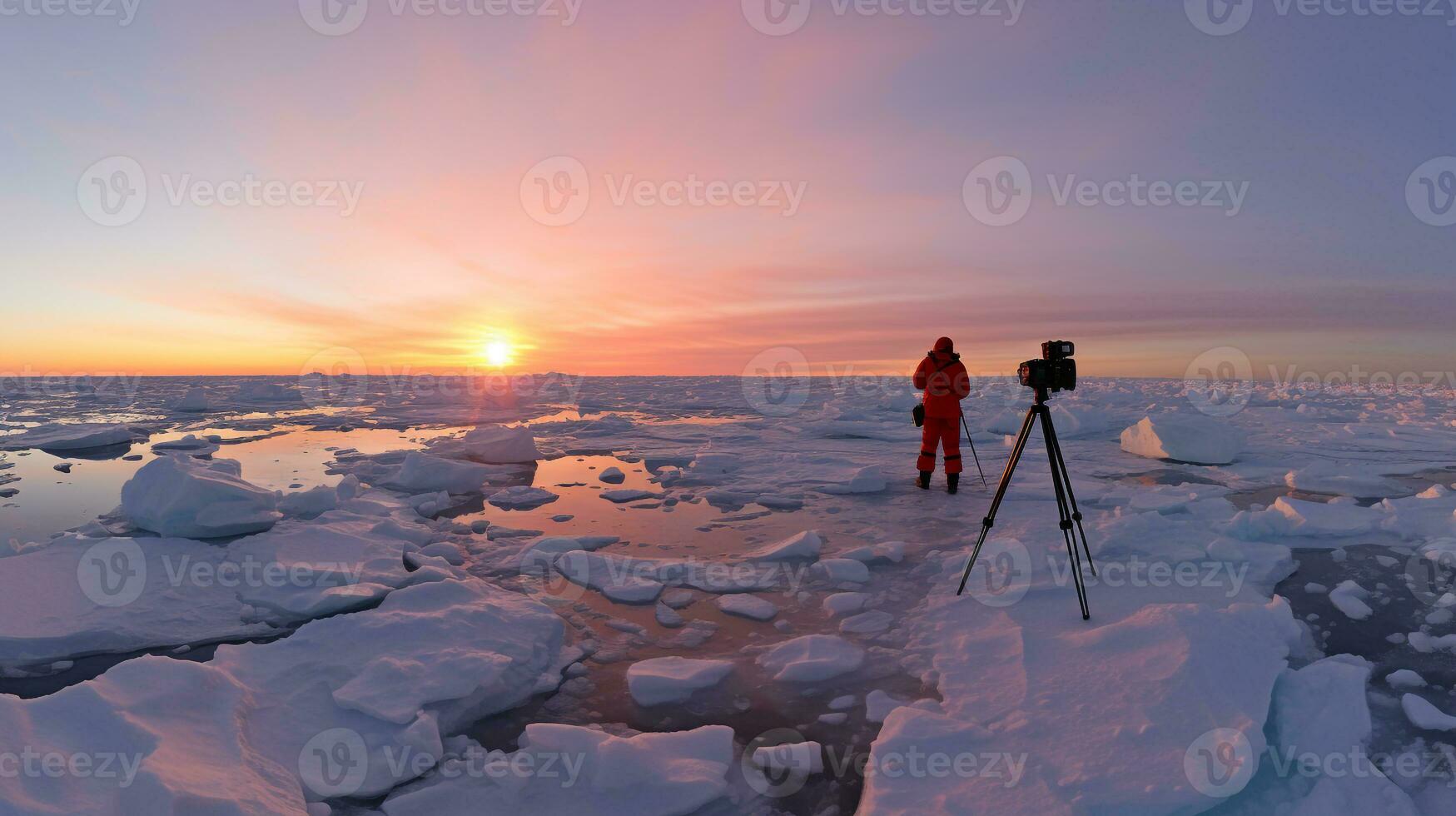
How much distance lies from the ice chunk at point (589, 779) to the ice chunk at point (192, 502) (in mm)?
4377

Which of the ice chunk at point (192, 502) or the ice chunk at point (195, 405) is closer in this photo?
the ice chunk at point (192, 502)

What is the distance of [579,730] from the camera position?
2.39m

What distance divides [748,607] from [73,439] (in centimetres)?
1551

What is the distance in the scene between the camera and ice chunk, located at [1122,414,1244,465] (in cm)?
937

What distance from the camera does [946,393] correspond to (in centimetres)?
698

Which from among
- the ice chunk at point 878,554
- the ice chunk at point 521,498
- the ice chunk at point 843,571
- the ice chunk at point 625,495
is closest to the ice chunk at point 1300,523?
the ice chunk at point 878,554

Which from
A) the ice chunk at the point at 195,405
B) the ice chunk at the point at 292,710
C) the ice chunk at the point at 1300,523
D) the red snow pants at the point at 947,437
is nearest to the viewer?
the ice chunk at the point at 292,710

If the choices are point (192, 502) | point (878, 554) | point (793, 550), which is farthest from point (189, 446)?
point (878, 554)

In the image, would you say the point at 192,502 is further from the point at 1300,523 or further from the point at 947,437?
the point at 1300,523

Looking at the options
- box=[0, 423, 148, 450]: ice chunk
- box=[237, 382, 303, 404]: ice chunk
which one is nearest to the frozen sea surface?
box=[0, 423, 148, 450]: ice chunk

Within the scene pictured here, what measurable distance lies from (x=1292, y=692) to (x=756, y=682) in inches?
92.6

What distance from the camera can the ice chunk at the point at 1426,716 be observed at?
2428 millimetres

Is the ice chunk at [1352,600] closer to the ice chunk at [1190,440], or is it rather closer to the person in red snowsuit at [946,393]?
the person in red snowsuit at [946,393]

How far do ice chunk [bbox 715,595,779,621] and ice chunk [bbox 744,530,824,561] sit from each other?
818 mm
